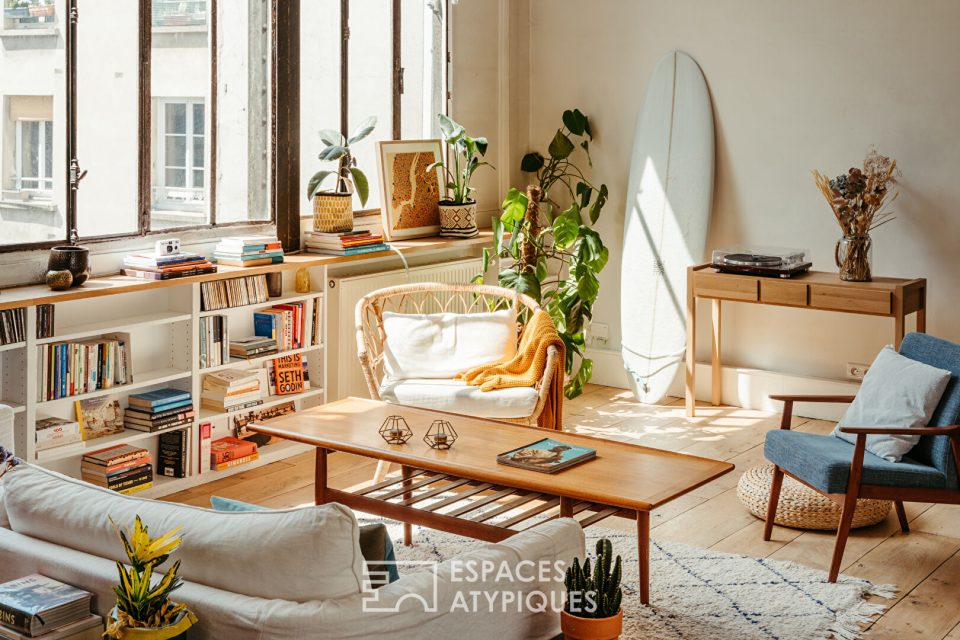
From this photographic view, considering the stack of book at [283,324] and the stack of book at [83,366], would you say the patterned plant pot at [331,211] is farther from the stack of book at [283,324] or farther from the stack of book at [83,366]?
the stack of book at [83,366]

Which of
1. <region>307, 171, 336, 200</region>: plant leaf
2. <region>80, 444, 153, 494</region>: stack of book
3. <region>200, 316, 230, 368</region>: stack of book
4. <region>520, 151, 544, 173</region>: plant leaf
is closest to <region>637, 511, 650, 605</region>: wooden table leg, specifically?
<region>80, 444, 153, 494</region>: stack of book

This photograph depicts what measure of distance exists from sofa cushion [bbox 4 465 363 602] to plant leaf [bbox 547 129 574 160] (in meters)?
4.68

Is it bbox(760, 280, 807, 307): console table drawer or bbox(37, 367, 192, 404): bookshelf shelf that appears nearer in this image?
bbox(37, 367, 192, 404): bookshelf shelf

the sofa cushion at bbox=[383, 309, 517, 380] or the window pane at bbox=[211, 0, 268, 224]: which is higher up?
the window pane at bbox=[211, 0, 268, 224]

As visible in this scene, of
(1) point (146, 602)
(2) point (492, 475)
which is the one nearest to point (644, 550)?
(2) point (492, 475)

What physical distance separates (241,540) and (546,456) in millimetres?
1648

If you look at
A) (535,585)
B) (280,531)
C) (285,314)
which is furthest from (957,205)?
(280,531)

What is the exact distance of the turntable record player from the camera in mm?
5582

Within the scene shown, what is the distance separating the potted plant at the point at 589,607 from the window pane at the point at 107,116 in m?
2.99

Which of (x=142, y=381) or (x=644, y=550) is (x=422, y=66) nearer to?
(x=142, y=381)

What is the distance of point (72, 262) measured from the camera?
13.9 ft

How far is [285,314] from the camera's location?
517 centimetres

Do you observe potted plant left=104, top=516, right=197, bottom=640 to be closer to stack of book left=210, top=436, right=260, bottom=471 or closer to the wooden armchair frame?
the wooden armchair frame

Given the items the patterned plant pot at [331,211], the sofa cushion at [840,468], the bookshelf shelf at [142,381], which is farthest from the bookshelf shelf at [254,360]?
the sofa cushion at [840,468]
